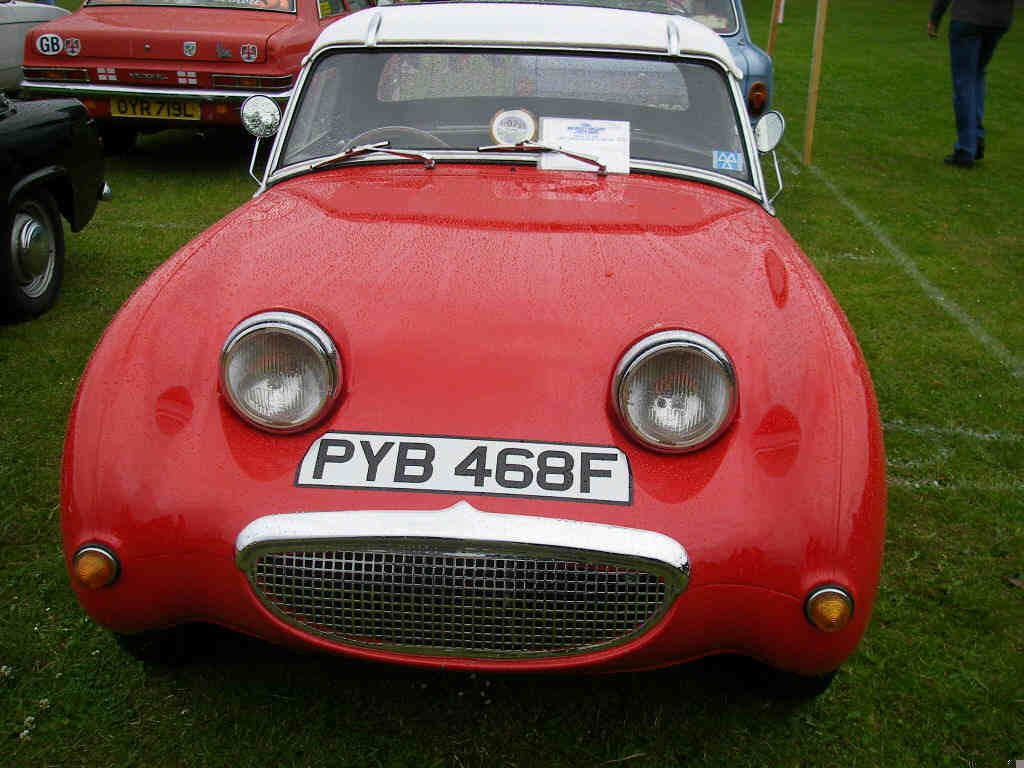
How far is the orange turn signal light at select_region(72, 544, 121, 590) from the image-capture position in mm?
1883

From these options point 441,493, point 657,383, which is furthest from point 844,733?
point 441,493

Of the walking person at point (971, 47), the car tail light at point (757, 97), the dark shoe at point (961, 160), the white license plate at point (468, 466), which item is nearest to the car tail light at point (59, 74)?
the car tail light at point (757, 97)

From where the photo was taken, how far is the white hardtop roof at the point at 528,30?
2973 millimetres

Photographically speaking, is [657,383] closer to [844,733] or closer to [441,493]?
[441,493]

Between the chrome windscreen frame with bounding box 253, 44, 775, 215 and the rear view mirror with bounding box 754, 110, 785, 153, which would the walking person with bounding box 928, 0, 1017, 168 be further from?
the chrome windscreen frame with bounding box 253, 44, 775, 215

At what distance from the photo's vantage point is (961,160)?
8.15m

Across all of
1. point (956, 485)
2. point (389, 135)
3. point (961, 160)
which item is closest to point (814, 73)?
point (961, 160)

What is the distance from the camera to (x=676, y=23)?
3.14m

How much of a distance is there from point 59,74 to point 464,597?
6.40 meters

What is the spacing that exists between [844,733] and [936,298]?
3.55 m

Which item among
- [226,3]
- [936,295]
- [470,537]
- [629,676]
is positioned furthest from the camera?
[226,3]

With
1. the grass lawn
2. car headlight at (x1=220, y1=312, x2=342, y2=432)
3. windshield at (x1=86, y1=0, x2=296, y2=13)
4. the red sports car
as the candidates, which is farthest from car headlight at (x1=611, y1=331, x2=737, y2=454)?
windshield at (x1=86, y1=0, x2=296, y2=13)

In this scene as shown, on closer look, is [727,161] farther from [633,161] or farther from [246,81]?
[246,81]

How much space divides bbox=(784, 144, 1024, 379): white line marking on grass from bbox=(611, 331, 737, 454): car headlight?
3018 mm
